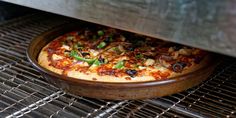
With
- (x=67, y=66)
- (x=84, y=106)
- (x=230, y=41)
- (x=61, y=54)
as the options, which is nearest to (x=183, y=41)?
(x=230, y=41)

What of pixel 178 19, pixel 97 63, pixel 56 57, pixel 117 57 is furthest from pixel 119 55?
pixel 178 19

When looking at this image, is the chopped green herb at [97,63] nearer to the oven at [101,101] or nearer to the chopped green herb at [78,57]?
the chopped green herb at [78,57]

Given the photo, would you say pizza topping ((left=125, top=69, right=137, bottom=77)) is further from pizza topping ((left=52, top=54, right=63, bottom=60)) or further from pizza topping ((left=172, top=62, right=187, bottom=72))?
Result: pizza topping ((left=52, top=54, right=63, bottom=60))

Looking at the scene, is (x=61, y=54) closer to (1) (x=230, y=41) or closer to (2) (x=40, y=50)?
(2) (x=40, y=50)

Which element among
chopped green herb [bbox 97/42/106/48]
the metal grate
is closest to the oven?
the metal grate

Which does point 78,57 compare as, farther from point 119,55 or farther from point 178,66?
point 178,66

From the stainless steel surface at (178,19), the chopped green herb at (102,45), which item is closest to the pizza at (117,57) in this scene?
the chopped green herb at (102,45)
